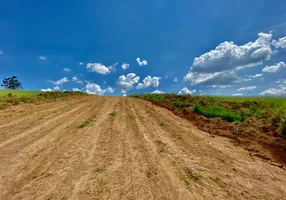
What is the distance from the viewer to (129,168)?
4324 millimetres

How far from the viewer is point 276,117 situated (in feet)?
27.9

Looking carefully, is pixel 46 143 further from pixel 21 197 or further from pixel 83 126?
pixel 21 197

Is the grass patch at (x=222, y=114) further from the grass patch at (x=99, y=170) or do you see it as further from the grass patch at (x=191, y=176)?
the grass patch at (x=99, y=170)

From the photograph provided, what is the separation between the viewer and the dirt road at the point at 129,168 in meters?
3.47

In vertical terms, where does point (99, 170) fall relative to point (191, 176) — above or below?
above

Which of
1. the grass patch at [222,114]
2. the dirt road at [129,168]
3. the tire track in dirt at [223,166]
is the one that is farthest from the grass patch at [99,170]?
the grass patch at [222,114]

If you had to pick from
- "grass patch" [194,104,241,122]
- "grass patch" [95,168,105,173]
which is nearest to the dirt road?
"grass patch" [95,168,105,173]

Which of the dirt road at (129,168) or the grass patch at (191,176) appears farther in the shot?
the grass patch at (191,176)

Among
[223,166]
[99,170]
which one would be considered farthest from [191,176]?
[99,170]

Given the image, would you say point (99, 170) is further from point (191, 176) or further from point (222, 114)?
point (222, 114)

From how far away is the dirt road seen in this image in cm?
347

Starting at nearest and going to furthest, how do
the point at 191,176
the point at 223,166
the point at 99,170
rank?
the point at 191,176
the point at 99,170
the point at 223,166

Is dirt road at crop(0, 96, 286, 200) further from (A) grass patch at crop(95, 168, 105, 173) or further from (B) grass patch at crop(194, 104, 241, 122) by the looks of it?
(B) grass patch at crop(194, 104, 241, 122)

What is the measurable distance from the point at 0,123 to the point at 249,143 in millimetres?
9801
